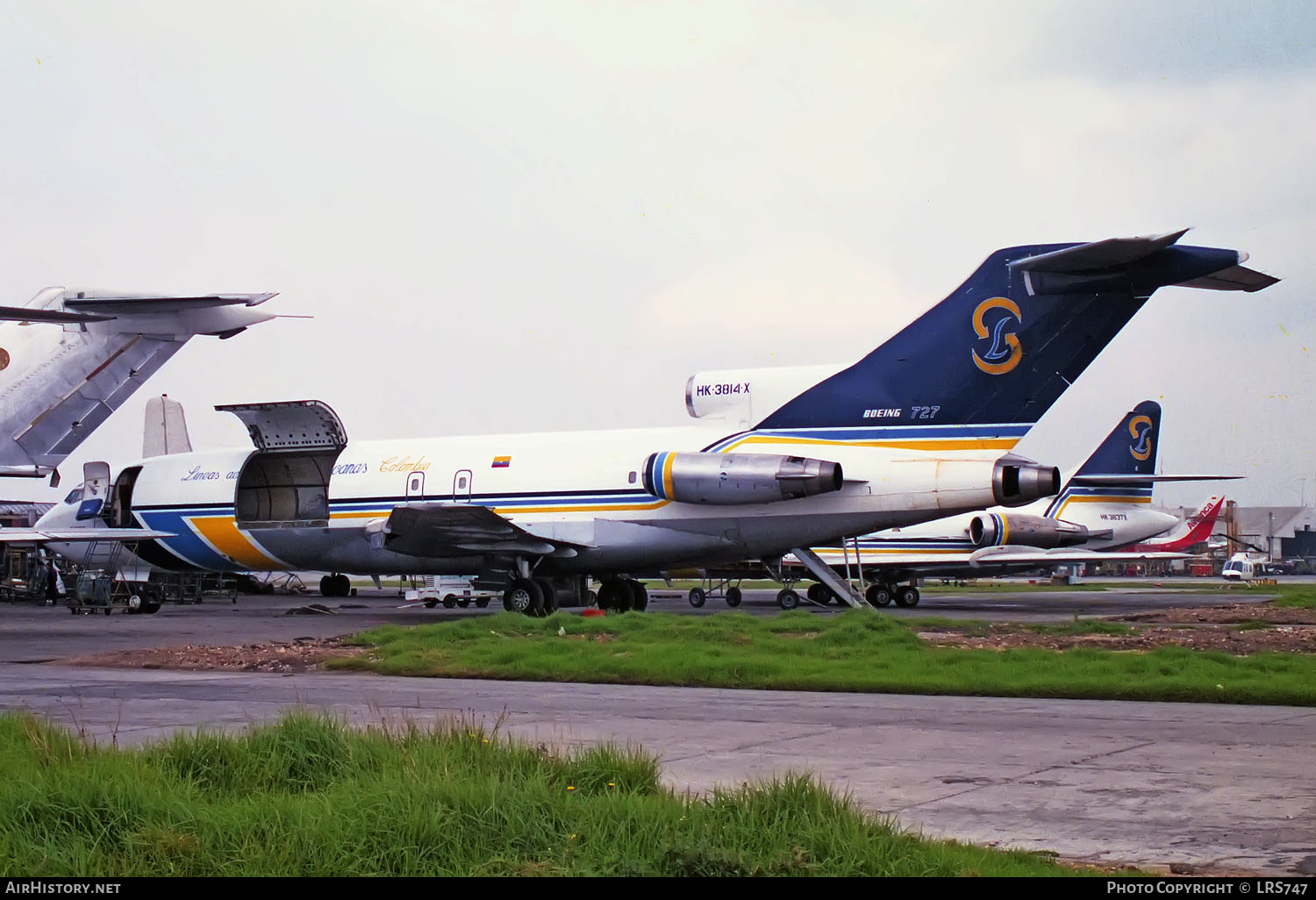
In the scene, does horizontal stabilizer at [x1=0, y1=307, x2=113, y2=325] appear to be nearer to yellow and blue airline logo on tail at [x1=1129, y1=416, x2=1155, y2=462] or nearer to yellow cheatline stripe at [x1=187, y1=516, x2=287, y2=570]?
yellow cheatline stripe at [x1=187, y1=516, x2=287, y2=570]

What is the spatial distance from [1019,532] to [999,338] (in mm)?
16062

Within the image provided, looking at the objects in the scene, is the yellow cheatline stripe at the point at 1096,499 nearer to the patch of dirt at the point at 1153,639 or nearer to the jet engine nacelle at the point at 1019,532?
the jet engine nacelle at the point at 1019,532

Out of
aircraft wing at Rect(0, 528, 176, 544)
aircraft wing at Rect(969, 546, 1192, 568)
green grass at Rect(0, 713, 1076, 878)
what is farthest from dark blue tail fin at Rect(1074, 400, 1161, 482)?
green grass at Rect(0, 713, 1076, 878)

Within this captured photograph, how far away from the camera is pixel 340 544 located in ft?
94.0

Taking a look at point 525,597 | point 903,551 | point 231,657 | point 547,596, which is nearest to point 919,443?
point 547,596

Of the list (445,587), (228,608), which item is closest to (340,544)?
(445,587)

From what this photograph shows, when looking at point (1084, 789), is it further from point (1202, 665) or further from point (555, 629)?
point (555, 629)

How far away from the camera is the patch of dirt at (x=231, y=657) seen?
16062 mm

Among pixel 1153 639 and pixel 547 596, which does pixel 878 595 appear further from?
pixel 1153 639

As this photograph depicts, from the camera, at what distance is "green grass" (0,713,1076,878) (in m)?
5.21

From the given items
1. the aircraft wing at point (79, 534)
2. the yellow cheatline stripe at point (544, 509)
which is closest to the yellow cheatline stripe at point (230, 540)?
the aircraft wing at point (79, 534)

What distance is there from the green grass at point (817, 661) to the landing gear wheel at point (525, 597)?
23.4ft

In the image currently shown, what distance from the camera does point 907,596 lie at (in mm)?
37656

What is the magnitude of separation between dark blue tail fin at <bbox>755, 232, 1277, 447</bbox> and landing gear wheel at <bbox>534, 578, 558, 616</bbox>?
6075 millimetres
